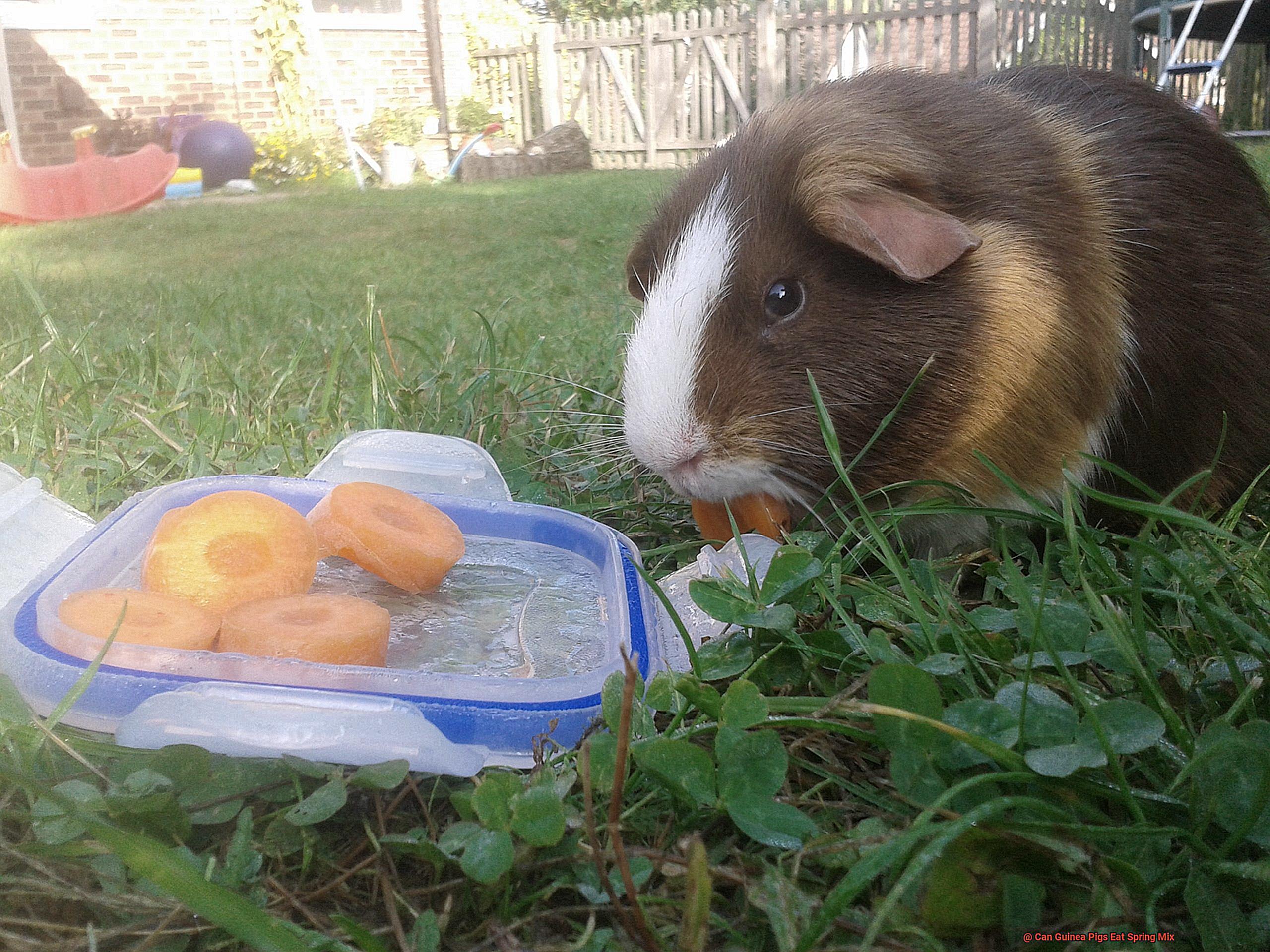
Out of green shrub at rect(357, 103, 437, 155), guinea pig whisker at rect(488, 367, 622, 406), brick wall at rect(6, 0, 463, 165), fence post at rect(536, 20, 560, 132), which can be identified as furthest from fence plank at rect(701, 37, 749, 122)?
guinea pig whisker at rect(488, 367, 622, 406)

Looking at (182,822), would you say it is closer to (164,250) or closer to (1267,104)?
(164,250)

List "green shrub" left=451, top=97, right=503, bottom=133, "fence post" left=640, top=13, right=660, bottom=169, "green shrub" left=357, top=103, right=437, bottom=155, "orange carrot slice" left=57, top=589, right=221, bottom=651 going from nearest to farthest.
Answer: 1. "orange carrot slice" left=57, top=589, right=221, bottom=651
2. "fence post" left=640, top=13, right=660, bottom=169
3. "green shrub" left=357, top=103, right=437, bottom=155
4. "green shrub" left=451, top=97, right=503, bottom=133

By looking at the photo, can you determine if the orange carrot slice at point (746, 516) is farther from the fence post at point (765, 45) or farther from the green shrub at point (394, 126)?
the green shrub at point (394, 126)

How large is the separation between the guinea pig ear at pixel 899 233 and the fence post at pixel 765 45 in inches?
158

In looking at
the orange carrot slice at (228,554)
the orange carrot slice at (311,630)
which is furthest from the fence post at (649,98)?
the orange carrot slice at (311,630)

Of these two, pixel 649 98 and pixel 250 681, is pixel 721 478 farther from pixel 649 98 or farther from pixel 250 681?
pixel 649 98

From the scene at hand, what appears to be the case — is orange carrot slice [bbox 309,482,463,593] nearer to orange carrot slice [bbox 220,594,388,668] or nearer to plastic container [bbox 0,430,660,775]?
plastic container [bbox 0,430,660,775]

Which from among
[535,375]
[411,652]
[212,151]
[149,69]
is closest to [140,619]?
[411,652]

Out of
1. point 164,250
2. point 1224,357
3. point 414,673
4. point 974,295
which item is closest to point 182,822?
point 414,673

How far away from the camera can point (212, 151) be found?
5.39 meters

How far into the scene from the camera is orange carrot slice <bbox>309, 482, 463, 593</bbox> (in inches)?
42.4

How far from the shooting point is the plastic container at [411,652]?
0.71 metres

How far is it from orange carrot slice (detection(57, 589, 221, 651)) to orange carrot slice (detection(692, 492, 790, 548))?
0.57 m

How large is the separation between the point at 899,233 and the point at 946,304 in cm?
12
